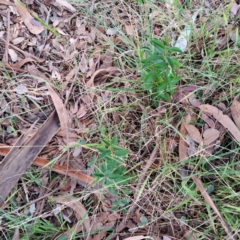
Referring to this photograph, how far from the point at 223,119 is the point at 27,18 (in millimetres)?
982

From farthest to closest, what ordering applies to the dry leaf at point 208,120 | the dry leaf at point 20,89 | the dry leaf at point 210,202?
1. the dry leaf at point 20,89
2. the dry leaf at point 208,120
3. the dry leaf at point 210,202

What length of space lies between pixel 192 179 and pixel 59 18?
94 cm

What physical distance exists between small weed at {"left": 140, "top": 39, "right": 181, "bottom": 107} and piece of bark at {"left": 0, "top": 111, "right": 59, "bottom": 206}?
1.49 feet

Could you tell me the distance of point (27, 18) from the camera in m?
1.57

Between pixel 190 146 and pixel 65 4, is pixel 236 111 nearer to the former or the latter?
pixel 190 146

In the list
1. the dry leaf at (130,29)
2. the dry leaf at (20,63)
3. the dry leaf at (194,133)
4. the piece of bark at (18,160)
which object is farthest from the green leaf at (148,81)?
the dry leaf at (20,63)

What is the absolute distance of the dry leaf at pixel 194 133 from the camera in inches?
52.2

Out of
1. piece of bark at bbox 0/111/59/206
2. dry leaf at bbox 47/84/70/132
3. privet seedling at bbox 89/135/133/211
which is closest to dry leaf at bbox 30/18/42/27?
dry leaf at bbox 47/84/70/132

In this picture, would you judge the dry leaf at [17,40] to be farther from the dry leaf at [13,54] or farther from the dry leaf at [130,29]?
the dry leaf at [130,29]

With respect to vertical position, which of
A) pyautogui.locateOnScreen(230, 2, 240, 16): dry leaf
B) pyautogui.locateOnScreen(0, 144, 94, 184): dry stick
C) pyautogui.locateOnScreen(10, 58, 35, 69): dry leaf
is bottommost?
pyautogui.locateOnScreen(0, 144, 94, 184): dry stick

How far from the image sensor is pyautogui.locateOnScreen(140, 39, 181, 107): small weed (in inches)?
46.3

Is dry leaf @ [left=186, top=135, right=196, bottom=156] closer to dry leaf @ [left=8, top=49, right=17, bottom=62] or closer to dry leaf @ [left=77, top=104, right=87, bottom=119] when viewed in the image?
dry leaf @ [left=77, top=104, right=87, bottom=119]

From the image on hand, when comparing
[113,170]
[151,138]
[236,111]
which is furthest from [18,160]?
[236,111]

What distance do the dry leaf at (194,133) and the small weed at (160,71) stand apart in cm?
14
